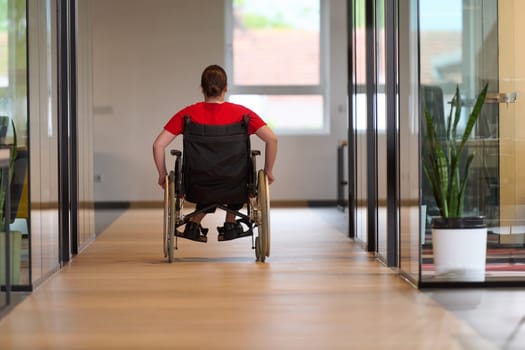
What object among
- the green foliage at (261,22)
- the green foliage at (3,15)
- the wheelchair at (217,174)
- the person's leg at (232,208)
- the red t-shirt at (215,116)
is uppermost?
the green foliage at (261,22)

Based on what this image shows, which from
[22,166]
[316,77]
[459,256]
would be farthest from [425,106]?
[316,77]

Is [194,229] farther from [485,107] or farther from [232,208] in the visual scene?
[485,107]

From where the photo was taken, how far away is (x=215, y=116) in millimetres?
5090

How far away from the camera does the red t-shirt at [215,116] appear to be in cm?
506

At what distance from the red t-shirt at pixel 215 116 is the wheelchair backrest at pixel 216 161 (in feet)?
0.24

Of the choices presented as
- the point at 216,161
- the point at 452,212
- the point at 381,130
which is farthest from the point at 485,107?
the point at 216,161

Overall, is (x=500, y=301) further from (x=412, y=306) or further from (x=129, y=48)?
(x=129, y=48)

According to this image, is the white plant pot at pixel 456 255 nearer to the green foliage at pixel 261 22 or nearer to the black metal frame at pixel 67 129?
the black metal frame at pixel 67 129

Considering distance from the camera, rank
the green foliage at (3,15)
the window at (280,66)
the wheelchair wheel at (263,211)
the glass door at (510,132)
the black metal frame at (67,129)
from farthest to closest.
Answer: the window at (280,66), the black metal frame at (67,129), the wheelchair wheel at (263,211), the glass door at (510,132), the green foliage at (3,15)

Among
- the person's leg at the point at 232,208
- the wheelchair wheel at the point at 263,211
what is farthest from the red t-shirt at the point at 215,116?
the person's leg at the point at 232,208

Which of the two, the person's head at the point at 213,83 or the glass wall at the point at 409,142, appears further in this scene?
the person's head at the point at 213,83

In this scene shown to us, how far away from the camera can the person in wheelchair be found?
5.07 m

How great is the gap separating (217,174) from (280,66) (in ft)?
18.9

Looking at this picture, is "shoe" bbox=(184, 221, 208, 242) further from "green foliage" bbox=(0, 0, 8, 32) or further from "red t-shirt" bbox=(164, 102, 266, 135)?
"green foliage" bbox=(0, 0, 8, 32)
